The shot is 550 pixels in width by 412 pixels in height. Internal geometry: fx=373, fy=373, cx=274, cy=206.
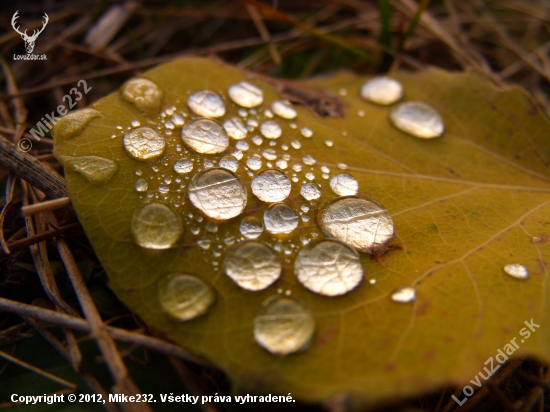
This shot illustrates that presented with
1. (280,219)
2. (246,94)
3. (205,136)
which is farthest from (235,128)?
(280,219)

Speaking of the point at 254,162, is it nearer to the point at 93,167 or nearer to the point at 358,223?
the point at 358,223

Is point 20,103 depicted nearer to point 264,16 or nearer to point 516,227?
point 264,16

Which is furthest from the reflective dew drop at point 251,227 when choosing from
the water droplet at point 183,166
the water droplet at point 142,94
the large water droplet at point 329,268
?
the water droplet at point 142,94

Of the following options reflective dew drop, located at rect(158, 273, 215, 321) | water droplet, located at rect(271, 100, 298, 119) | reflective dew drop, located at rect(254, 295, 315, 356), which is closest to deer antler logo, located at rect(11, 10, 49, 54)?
water droplet, located at rect(271, 100, 298, 119)

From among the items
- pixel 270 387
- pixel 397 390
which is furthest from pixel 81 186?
pixel 397 390

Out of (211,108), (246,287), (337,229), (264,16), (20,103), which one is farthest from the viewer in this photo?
(264,16)

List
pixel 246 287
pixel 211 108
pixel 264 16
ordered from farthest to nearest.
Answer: pixel 264 16 → pixel 211 108 → pixel 246 287

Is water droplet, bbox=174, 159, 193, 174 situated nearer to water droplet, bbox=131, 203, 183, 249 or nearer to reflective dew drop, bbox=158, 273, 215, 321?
water droplet, bbox=131, 203, 183, 249
